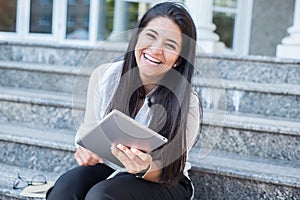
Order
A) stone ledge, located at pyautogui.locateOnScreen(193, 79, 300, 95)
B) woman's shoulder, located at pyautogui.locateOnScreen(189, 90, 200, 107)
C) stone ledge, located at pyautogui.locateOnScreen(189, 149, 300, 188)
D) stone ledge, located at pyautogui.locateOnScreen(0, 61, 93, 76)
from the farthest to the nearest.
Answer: stone ledge, located at pyautogui.locateOnScreen(0, 61, 93, 76), stone ledge, located at pyautogui.locateOnScreen(193, 79, 300, 95), stone ledge, located at pyautogui.locateOnScreen(189, 149, 300, 188), woman's shoulder, located at pyautogui.locateOnScreen(189, 90, 200, 107)

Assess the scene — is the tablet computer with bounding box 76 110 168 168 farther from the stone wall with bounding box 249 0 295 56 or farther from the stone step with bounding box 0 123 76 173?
the stone wall with bounding box 249 0 295 56

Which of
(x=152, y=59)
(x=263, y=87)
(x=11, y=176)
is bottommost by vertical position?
(x=11, y=176)

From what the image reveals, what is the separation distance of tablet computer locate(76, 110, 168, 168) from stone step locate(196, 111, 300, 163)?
578 millimetres

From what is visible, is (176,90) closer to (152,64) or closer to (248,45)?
(152,64)

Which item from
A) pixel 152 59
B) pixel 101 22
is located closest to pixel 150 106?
pixel 152 59

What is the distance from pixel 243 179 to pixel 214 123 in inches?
9.7

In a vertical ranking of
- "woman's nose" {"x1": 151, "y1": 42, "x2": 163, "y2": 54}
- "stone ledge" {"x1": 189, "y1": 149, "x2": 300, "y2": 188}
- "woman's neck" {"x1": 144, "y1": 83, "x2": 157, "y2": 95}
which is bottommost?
"stone ledge" {"x1": 189, "y1": 149, "x2": 300, "y2": 188}

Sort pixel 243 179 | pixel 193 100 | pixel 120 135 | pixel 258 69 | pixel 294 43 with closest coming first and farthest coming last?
pixel 120 135 → pixel 193 100 → pixel 243 179 → pixel 258 69 → pixel 294 43

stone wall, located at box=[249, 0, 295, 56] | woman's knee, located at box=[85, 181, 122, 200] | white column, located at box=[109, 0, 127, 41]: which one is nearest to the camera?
woman's knee, located at box=[85, 181, 122, 200]

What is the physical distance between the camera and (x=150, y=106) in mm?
1634

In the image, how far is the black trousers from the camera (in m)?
1.50

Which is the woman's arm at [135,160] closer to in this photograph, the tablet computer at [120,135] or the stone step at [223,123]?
the tablet computer at [120,135]

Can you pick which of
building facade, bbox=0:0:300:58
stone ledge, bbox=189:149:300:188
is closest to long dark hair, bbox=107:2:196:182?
stone ledge, bbox=189:149:300:188

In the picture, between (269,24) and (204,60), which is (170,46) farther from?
(269,24)
